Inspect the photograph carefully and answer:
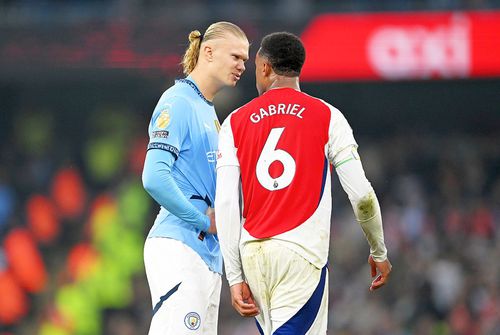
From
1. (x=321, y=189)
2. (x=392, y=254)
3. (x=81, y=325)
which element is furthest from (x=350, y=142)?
(x=81, y=325)

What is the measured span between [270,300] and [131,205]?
426 inches

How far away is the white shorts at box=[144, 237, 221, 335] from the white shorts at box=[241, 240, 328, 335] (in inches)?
13.2

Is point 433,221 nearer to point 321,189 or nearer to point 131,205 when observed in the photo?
point 131,205

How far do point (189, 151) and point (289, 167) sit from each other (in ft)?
2.04

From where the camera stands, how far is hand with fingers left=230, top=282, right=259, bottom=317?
509 centimetres

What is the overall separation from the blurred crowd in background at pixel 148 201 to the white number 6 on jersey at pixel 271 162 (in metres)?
7.57

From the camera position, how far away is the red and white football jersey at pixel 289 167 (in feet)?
16.8

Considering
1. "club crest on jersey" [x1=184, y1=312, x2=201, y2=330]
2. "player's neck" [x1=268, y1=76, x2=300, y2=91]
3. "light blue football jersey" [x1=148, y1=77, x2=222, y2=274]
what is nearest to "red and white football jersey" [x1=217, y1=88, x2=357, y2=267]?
"player's neck" [x1=268, y1=76, x2=300, y2=91]

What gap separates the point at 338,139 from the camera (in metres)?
5.12

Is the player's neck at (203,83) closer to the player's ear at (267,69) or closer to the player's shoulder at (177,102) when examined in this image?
the player's shoulder at (177,102)

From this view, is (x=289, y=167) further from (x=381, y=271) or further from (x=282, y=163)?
(x=381, y=271)

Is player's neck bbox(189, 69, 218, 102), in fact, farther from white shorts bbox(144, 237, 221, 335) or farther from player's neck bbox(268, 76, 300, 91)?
white shorts bbox(144, 237, 221, 335)

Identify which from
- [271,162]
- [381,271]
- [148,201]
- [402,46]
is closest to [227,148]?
[271,162]

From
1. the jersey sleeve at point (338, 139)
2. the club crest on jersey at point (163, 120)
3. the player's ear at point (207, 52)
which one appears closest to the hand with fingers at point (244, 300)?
the jersey sleeve at point (338, 139)
